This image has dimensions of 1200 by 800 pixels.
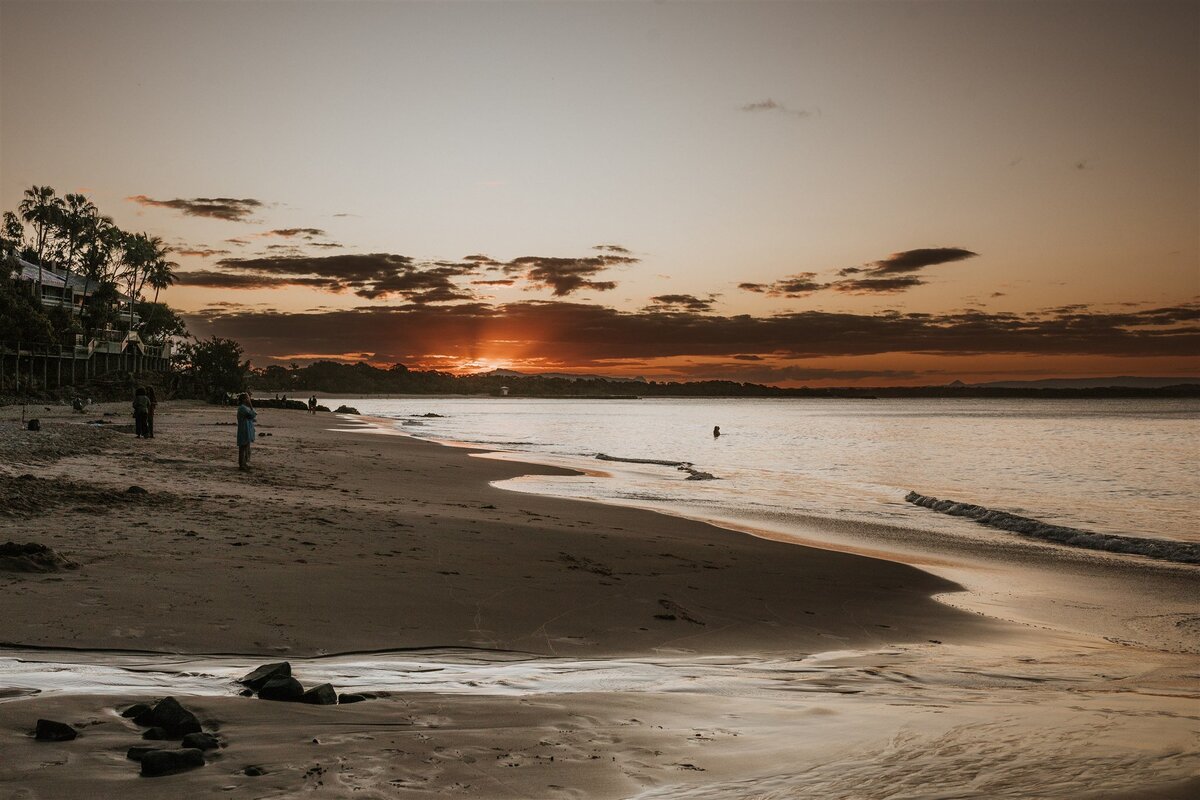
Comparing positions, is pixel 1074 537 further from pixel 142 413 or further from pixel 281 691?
pixel 142 413

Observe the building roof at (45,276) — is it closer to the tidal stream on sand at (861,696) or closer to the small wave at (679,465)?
the small wave at (679,465)

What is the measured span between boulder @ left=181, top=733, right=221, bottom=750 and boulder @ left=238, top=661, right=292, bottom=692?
2.71ft

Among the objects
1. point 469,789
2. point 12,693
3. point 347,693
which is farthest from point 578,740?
point 12,693

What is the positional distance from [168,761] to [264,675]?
1308mm

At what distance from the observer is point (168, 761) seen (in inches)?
145

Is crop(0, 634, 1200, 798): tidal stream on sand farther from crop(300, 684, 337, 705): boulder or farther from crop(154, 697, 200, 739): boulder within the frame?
crop(154, 697, 200, 739): boulder

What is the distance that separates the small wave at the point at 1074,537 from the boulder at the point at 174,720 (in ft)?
54.2

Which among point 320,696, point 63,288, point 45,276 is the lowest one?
point 320,696

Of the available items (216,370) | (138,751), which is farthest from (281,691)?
(216,370)

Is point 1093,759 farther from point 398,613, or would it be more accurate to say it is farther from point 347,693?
point 398,613

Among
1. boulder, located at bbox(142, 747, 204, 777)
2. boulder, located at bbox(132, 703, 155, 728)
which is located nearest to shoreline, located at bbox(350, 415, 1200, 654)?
boulder, located at bbox(142, 747, 204, 777)

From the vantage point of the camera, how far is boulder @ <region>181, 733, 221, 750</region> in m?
3.93

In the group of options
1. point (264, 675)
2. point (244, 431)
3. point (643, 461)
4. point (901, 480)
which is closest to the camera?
point (264, 675)

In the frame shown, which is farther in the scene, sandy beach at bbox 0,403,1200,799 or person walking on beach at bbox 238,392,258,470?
person walking on beach at bbox 238,392,258,470
